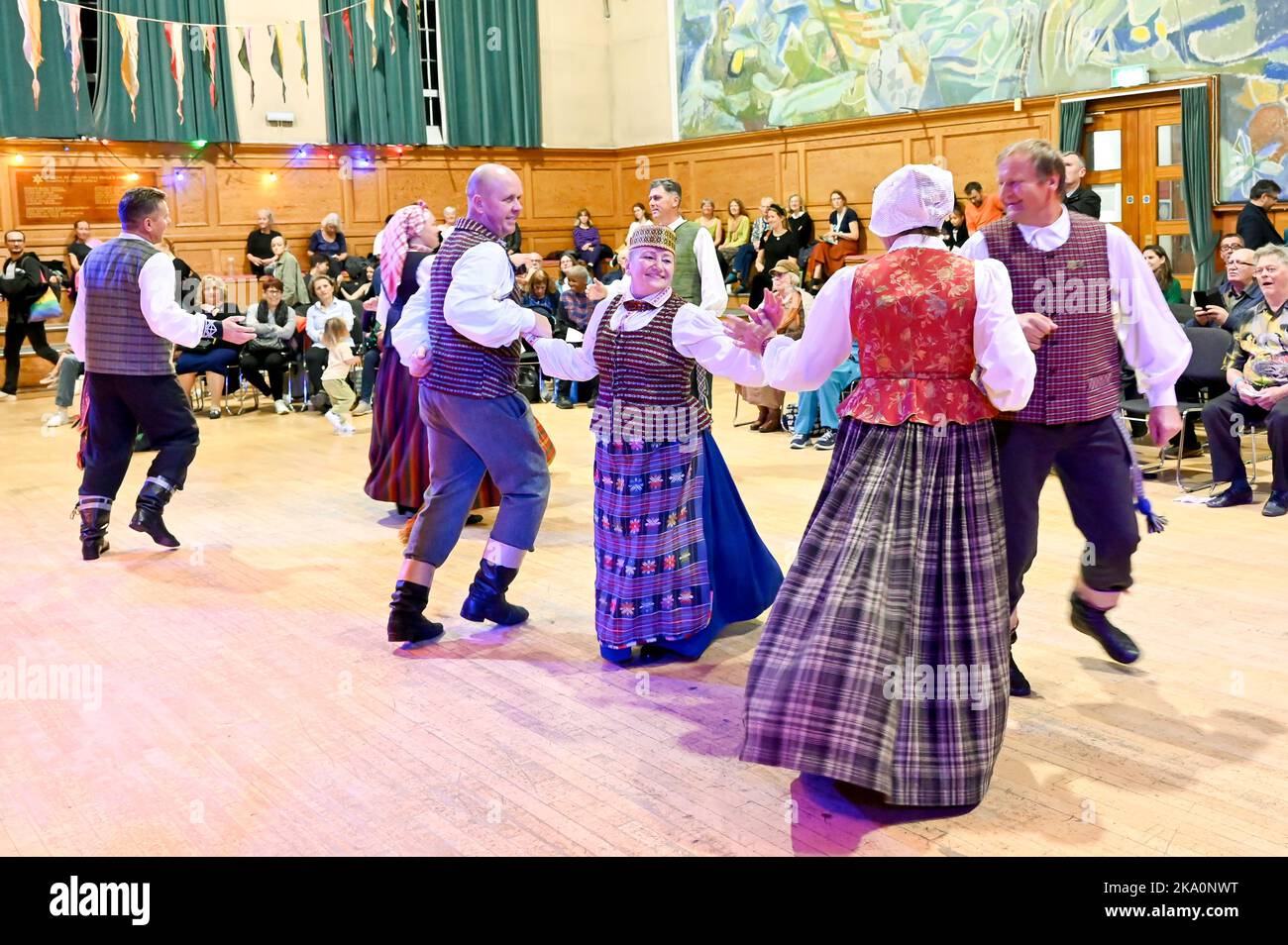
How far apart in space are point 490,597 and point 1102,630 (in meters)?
1.90

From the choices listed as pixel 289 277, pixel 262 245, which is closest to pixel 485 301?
pixel 289 277

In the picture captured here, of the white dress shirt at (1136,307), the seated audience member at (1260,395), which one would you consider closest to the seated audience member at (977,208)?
the seated audience member at (1260,395)

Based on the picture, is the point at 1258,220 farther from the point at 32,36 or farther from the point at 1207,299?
the point at 32,36

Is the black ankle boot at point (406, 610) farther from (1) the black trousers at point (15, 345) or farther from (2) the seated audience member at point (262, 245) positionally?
(2) the seated audience member at point (262, 245)

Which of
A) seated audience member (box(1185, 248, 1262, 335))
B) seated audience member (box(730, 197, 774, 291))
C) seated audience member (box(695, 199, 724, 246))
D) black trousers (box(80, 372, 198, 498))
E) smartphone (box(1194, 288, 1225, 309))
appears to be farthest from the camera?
seated audience member (box(695, 199, 724, 246))

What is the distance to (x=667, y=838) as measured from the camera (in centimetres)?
267

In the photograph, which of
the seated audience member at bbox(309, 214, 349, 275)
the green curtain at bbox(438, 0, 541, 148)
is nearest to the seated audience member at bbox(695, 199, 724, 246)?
the green curtain at bbox(438, 0, 541, 148)

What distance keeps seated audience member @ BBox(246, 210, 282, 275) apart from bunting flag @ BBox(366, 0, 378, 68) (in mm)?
2415

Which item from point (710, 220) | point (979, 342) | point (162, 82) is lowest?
point (979, 342)

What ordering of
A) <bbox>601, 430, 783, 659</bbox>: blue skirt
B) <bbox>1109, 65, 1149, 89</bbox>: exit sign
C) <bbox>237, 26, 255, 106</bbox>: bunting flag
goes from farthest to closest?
<bbox>237, 26, 255, 106</bbox>: bunting flag < <bbox>1109, 65, 1149, 89</bbox>: exit sign < <bbox>601, 430, 783, 659</bbox>: blue skirt

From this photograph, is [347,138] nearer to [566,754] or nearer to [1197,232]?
[1197,232]

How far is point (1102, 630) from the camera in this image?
143 inches

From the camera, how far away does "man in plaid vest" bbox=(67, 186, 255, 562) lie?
503 cm

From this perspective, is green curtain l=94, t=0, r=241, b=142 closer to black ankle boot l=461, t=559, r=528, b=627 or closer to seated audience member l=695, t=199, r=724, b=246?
seated audience member l=695, t=199, r=724, b=246
